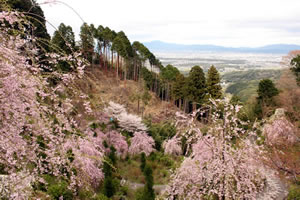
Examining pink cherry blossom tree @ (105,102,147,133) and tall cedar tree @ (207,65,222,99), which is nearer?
pink cherry blossom tree @ (105,102,147,133)

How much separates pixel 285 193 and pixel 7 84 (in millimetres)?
10823

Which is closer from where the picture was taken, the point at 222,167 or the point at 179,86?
the point at 222,167

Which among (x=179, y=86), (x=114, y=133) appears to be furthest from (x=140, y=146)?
(x=179, y=86)

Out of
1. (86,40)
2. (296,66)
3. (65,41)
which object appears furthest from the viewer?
(296,66)

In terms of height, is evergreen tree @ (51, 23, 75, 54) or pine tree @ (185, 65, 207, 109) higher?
evergreen tree @ (51, 23, 75, 54)

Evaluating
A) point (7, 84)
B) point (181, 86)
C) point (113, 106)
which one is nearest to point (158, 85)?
point (181, 86)

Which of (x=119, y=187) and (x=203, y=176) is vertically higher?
(x=203, y=176)

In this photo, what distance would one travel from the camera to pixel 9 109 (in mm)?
1651

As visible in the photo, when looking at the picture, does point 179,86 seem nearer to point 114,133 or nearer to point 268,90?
point 268,90

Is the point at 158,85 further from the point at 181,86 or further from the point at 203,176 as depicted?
the point at 203,176

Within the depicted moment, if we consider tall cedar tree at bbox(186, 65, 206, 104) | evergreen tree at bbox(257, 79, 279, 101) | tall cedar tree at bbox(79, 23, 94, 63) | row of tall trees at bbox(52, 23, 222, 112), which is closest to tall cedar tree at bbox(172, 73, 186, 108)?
row of tall trees at bbox(52, 23, 222, 112)

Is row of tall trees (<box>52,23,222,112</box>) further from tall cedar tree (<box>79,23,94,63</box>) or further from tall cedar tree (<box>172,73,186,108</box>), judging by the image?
tall cedar tree (<box>79,23,94,63</box>)

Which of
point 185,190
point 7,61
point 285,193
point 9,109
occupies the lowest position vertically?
point 285,193

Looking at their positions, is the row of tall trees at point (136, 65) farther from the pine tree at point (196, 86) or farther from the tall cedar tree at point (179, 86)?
the pine tree at point (196, 86)
